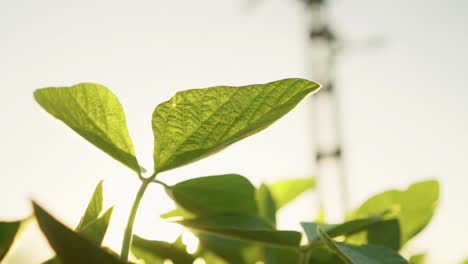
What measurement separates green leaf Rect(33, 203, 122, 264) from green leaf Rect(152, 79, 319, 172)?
10 cm

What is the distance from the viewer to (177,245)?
0.41 m

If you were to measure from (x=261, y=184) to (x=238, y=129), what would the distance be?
0.17m

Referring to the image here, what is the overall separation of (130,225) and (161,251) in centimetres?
12

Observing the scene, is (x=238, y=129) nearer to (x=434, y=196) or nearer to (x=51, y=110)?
(x=51, y=110)

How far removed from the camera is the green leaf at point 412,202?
0.47m

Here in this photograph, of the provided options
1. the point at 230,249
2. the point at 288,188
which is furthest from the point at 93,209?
the point at 288,188

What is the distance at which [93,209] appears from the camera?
0.32 m

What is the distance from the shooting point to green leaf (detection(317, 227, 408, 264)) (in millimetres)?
277

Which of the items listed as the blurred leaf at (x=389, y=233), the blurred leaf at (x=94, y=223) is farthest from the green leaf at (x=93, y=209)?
the blurred leaf at (x=389, y=233)

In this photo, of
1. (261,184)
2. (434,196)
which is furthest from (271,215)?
(434,196)

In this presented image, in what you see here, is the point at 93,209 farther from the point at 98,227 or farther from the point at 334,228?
the point at 334,228

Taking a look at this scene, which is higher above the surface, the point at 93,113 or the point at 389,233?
the point at 93,113

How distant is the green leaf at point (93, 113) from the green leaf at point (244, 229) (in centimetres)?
7

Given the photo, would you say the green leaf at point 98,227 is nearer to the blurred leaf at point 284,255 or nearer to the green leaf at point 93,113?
the green leaf at point 93,113
